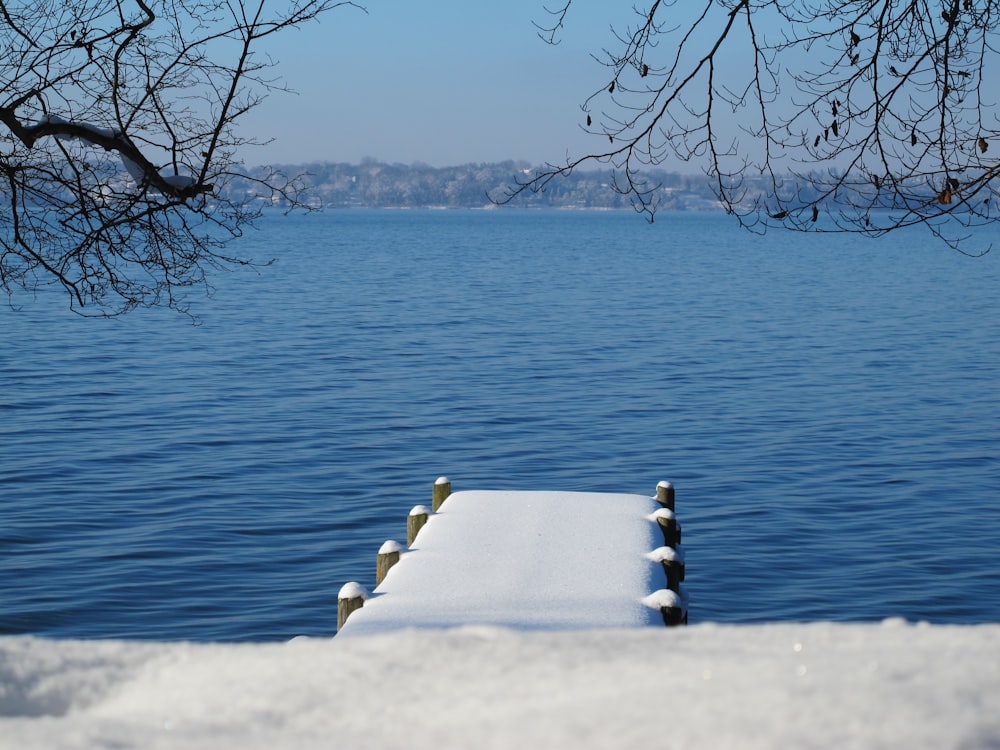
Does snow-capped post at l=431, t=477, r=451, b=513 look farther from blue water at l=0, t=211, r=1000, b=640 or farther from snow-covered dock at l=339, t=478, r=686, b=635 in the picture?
blue water at l=0, t=211, r=1000, b=640

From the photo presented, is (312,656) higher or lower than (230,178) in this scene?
lower

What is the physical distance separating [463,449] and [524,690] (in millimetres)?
16511

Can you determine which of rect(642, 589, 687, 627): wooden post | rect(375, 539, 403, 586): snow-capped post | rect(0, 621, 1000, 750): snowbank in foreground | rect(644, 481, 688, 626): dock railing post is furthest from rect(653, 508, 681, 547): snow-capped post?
rect(0, 621, 1000, 750): snowbank in foreground

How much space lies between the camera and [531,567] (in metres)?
8.48

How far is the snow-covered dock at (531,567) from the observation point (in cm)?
741

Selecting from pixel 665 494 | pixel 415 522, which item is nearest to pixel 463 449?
pixel 665 494

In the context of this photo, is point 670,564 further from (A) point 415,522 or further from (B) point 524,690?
(B) point 524,690

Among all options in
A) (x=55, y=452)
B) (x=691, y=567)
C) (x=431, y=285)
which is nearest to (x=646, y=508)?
(x=691, y=567)

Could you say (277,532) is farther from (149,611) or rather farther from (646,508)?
(646,508)

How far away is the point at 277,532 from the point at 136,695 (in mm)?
11848

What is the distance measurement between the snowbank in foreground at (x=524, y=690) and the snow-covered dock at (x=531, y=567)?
176 inches

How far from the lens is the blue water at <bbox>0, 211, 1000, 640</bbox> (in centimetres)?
1221

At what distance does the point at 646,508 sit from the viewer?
10.4 m

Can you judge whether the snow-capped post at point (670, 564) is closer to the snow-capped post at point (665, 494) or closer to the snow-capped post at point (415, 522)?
the snow-capped post at point (665, 494)
